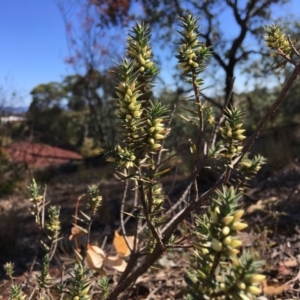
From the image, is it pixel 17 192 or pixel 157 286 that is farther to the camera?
pixel 17 192

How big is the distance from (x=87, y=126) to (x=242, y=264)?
17.6 metres

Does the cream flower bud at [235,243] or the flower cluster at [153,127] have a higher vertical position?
the flower cluster at [153,127]

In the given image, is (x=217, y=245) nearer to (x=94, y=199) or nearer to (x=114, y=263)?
(x=94, y=199)

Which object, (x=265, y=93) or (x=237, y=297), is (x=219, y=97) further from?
(x=237, y=297)

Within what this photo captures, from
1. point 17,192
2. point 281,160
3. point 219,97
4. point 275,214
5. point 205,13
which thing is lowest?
point 17,192

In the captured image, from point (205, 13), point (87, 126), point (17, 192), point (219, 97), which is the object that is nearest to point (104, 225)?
point (17, 192)

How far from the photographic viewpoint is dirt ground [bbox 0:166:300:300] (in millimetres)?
2320

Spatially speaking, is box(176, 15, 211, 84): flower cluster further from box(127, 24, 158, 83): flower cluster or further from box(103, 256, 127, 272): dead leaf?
box(103, 256, 127, 272): dead leaf

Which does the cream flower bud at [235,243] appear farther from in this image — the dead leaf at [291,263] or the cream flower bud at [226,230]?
the dead leaf at [291,263]

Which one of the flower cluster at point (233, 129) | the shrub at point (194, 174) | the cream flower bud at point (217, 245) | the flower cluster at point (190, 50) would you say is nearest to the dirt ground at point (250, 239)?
the shrub at point (194, 174)

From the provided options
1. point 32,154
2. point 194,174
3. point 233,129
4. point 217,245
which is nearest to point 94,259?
point 194,174

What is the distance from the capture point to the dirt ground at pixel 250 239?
91.4 inches

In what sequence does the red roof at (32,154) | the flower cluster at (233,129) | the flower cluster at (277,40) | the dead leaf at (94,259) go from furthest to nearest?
the red roof at (32,154) → the dead leaf at (94,259) → the flower cluster at (277,40) → the flower cluster at (233,129)

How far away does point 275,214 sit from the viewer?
124 inches
